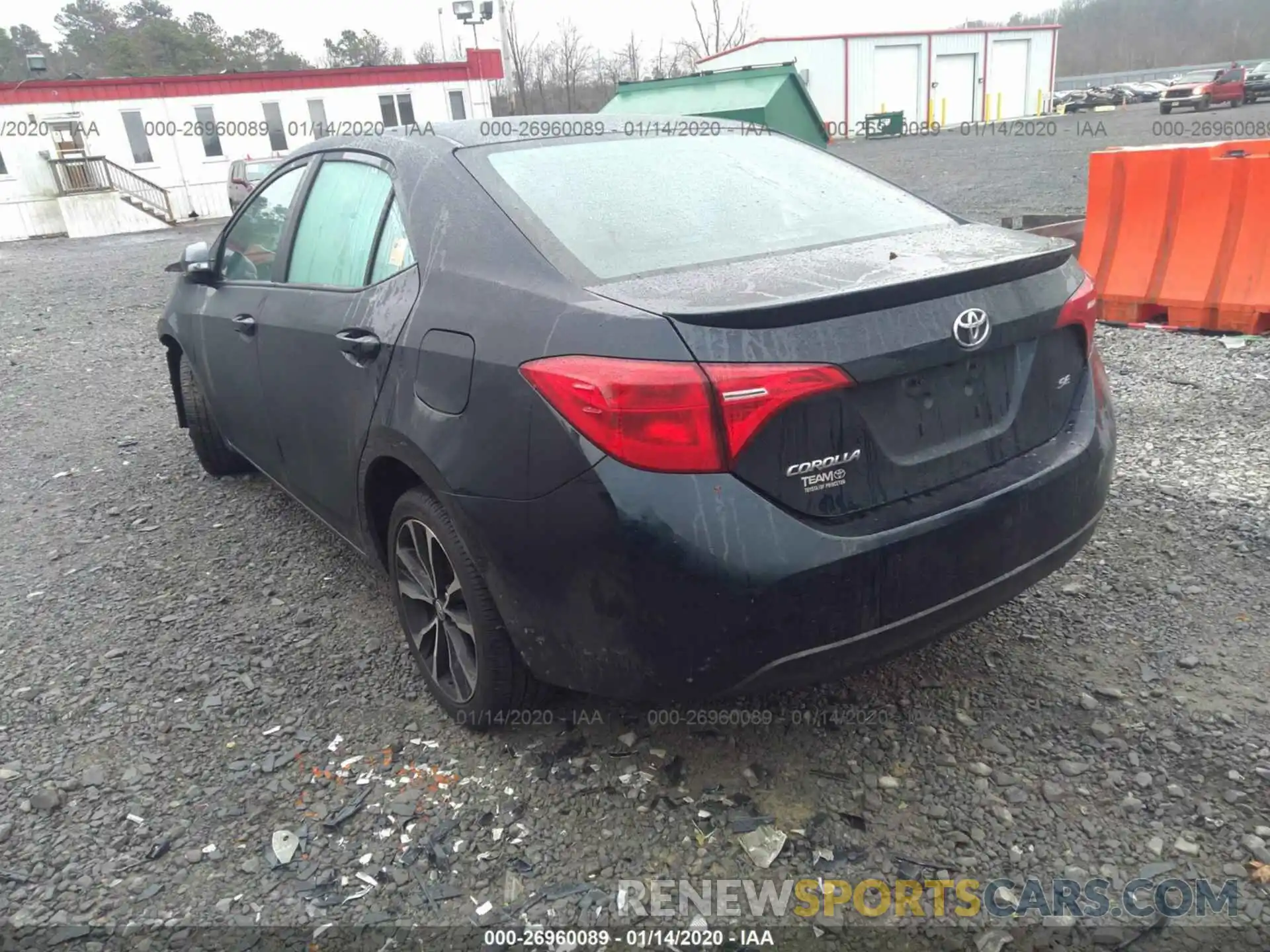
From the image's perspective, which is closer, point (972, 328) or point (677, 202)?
point (972, 328)

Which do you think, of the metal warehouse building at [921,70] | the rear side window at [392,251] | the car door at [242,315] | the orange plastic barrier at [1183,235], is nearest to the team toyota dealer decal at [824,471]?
the rear side window at [392,251]

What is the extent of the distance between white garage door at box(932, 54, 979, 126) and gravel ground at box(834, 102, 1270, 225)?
228 inches

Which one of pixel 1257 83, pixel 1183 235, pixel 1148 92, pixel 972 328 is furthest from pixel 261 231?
pixel 1148 92

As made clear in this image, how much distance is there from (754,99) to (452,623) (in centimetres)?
1087

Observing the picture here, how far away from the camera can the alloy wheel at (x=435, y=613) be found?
258 cm

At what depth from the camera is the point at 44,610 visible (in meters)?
3.63

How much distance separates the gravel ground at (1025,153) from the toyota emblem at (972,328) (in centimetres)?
736

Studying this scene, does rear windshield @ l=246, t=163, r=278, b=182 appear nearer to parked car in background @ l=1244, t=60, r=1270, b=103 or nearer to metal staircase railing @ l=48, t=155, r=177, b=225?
metal staircase railing @ l=48, t=155, r=177, b=225

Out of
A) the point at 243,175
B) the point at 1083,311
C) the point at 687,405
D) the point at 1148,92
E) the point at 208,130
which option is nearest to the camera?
the point at 687,405

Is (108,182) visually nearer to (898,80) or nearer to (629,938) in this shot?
(629,938)

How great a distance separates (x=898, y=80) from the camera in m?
41.4

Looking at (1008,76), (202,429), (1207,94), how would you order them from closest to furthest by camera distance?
(202,429), (1207,94), (1008,76)

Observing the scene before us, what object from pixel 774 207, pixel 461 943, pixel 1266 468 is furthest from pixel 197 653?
pixel 1266 468

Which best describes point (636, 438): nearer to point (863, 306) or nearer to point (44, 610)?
point (863, 306)
